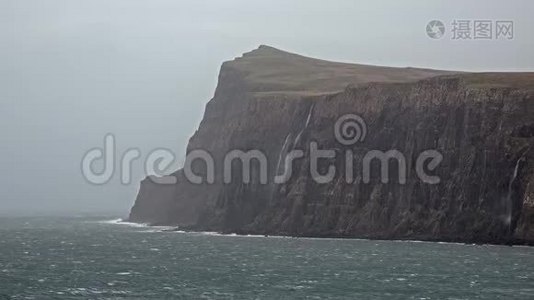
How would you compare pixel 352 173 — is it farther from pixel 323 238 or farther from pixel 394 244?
pixel 394 244

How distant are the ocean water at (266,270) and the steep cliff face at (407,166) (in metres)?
7.78

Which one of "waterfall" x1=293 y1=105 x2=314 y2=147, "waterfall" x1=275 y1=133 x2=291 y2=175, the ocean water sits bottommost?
the ocean water

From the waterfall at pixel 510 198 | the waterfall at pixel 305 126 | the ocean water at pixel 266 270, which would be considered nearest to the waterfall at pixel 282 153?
the waterfall at pixel 305 126

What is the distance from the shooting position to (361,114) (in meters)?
154

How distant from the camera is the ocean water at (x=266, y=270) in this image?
68.9 m

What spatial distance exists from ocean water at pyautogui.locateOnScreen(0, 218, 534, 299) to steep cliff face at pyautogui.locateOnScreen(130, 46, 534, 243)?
778 centimetres

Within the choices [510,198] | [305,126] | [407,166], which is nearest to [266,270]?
[510,198]

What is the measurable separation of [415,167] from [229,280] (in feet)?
226

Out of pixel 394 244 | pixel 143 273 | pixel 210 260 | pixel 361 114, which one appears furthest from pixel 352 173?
pixel 143 273

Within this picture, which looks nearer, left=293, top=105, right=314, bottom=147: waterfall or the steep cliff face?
the steep cliff face

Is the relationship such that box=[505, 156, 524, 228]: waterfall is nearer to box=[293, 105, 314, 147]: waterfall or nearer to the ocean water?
the ocean water

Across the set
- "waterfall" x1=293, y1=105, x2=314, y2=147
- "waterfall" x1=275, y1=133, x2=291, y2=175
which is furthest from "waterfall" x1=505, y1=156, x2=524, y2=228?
"waterfall" x1=275, y1=133, x2=291, y2=175

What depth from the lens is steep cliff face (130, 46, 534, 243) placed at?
421 ft

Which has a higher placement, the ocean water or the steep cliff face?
the steep cliff face
